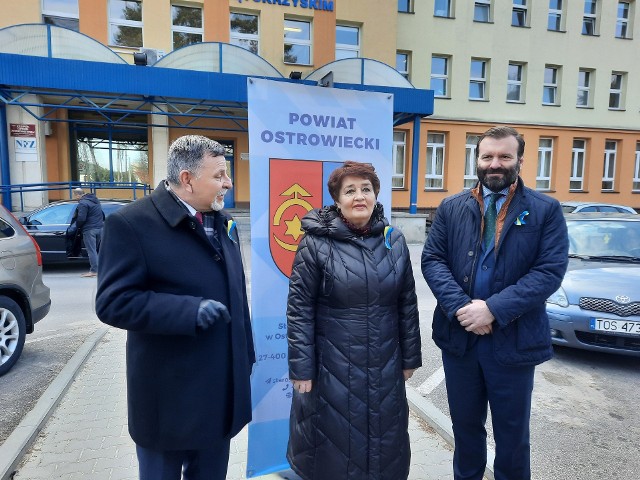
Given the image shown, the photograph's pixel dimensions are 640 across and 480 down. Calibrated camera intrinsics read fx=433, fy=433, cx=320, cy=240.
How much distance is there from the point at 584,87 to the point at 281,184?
2354cm

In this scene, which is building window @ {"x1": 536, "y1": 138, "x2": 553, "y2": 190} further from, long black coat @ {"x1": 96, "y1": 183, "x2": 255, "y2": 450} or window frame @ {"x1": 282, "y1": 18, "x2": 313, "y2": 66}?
long black coat @ {"x1": 96, "y1": 183, "x2": 255, "y2": 450}

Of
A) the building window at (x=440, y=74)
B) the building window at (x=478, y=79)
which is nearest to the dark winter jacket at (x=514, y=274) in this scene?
the building window at (x=440, y=74)

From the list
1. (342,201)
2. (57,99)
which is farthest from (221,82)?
(342,201)

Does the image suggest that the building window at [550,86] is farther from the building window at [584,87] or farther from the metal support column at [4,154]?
the metal support column at [4,154]

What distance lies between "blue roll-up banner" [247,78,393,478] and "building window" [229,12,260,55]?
50.4 ft

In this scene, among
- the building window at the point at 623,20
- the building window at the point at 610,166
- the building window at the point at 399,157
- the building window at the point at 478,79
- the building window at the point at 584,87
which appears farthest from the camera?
the building window at the point at 610,166

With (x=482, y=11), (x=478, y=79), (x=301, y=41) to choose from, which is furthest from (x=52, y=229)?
(x=482, y=11)

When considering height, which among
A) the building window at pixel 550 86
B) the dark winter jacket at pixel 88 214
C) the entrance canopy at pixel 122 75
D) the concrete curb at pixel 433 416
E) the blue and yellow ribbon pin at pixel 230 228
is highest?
the building window at pixel 550 86

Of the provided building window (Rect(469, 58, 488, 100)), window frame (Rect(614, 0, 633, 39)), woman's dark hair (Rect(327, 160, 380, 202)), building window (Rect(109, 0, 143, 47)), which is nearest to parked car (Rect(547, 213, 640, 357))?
woman's dark hair (Rect(327, 160, 380, 202))

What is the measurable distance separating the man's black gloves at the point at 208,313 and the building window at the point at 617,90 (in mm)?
25313

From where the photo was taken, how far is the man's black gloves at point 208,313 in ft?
5.28

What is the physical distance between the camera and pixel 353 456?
1959mm

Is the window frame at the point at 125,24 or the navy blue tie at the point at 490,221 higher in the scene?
the window frame at the point at 125,24

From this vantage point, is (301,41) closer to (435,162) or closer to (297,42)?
(297,42)
